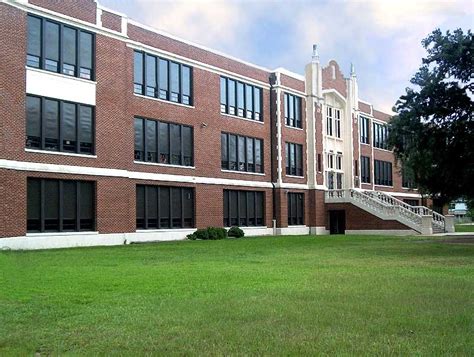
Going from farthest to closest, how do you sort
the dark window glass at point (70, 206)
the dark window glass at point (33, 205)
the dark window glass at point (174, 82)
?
1. the dark window glass at point (174, 82)
2. the dark window glass at point (70, 206)
3. the dark window glass at point (33, 205)

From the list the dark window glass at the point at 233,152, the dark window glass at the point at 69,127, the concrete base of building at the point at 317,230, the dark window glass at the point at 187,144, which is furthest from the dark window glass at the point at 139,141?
the concrete base of building at the point at 317,230

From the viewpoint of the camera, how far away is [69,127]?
96.0ft

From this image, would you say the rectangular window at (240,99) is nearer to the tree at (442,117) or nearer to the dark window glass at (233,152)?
the dark window glass at (233,152)

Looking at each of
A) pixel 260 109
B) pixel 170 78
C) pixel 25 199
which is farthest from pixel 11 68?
pixel 260 109

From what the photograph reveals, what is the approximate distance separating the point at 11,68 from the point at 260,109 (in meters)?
20.4

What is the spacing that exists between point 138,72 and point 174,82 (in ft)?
9.60

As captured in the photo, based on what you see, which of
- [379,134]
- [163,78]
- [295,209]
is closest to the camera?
[163,78]

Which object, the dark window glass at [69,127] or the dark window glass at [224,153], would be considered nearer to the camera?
A: the dark window glass at [69,127]

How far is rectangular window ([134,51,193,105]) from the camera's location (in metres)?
33.9

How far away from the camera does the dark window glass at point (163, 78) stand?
35188mm

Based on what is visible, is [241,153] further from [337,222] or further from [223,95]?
[337,222]

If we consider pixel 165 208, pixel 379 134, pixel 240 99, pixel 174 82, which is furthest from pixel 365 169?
pixel 165 208

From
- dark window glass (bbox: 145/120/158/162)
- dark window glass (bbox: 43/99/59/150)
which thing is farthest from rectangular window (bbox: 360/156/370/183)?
dark window glass (bbox: 43/99/59/150)

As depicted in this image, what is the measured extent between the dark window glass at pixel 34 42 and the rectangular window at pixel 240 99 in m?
14.3
